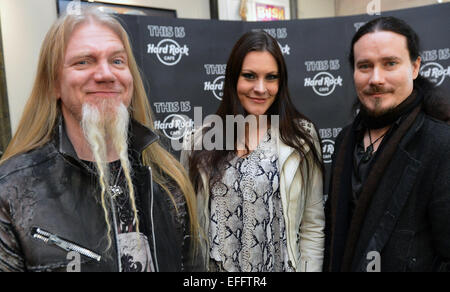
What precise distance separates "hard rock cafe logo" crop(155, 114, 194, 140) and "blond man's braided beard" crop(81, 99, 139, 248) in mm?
1889

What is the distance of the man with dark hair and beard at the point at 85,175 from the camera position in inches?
45.8

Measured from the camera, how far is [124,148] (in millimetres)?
1400

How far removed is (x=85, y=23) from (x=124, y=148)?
0.48 meters

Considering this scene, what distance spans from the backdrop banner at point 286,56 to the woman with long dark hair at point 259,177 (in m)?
1.11

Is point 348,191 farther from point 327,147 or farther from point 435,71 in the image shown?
point 435,71

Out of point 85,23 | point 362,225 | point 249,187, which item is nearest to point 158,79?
point 249,187

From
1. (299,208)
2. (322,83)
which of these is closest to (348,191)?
(299,208)

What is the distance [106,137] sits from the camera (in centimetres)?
139

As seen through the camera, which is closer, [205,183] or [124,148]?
[124,148]

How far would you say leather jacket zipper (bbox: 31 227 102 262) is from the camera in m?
1.15

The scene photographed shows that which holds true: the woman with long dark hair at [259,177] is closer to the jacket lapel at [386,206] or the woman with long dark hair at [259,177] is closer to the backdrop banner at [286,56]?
the jacket lapel at [386,206]

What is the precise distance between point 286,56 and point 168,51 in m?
1.12

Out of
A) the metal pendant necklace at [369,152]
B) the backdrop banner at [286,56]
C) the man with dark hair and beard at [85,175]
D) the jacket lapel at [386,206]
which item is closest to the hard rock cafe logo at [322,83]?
the backdrop banner at [286,56]
